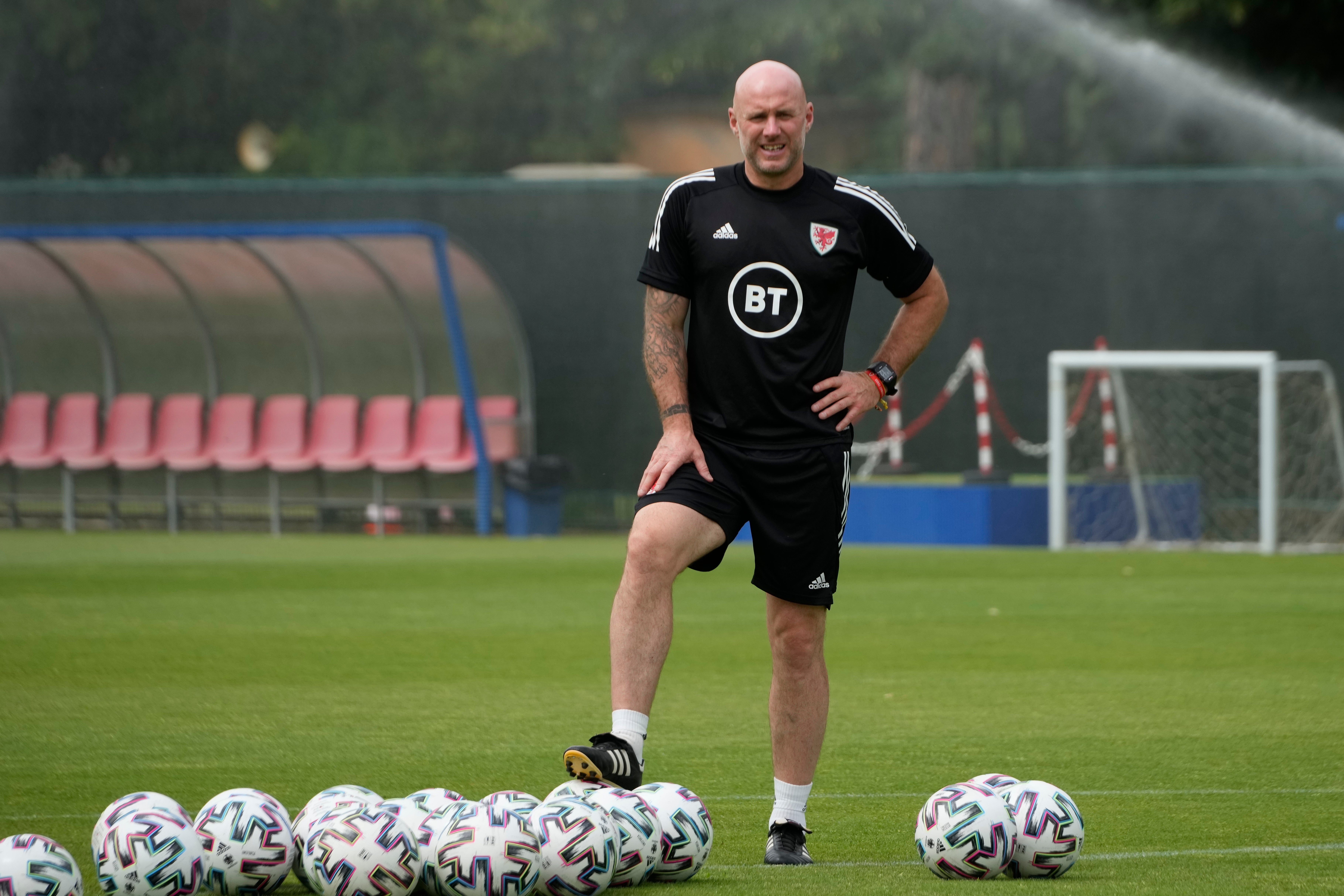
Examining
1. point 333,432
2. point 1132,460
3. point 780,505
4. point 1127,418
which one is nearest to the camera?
point 780,505

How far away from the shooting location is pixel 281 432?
2067 cm

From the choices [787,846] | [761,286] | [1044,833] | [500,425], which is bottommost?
[787,846]

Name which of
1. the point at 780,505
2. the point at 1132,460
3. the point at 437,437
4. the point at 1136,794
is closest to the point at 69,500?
the point at 437,437

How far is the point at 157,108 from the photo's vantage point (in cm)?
3291

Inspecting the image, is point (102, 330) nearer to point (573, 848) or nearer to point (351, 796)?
point (351, 796)

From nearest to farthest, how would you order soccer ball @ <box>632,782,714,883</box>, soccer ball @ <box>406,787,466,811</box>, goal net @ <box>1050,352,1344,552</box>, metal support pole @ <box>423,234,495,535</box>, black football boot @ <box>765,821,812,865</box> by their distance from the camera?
1. soccer ball @ <box>406,787,466,811</box>
2. soccer ball @ <box>632,782,714,883</box>
3. black football boot @ <box>765,821,812,865</box>
4. goal net @ <box>1050,352,1344,552</box>
5. metal support pole @ <box>423,234,495,535</box>

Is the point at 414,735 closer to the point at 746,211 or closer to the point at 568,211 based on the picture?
the point at 746,211

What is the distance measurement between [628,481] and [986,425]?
396cm

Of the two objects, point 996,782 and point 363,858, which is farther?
point 996,782

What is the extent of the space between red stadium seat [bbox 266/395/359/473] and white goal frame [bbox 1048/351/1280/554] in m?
7.29

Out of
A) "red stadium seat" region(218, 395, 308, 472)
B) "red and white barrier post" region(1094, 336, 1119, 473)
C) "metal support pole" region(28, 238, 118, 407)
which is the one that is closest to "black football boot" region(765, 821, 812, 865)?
"red and white barrier post" region(1094, 336, 1119, 473)

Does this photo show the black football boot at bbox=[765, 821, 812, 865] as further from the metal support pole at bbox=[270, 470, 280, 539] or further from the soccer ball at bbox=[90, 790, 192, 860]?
the metal support pole at bbox=[270, 470, 280, 539]

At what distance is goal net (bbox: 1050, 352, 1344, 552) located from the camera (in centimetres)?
1756

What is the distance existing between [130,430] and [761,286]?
54.6 ft
